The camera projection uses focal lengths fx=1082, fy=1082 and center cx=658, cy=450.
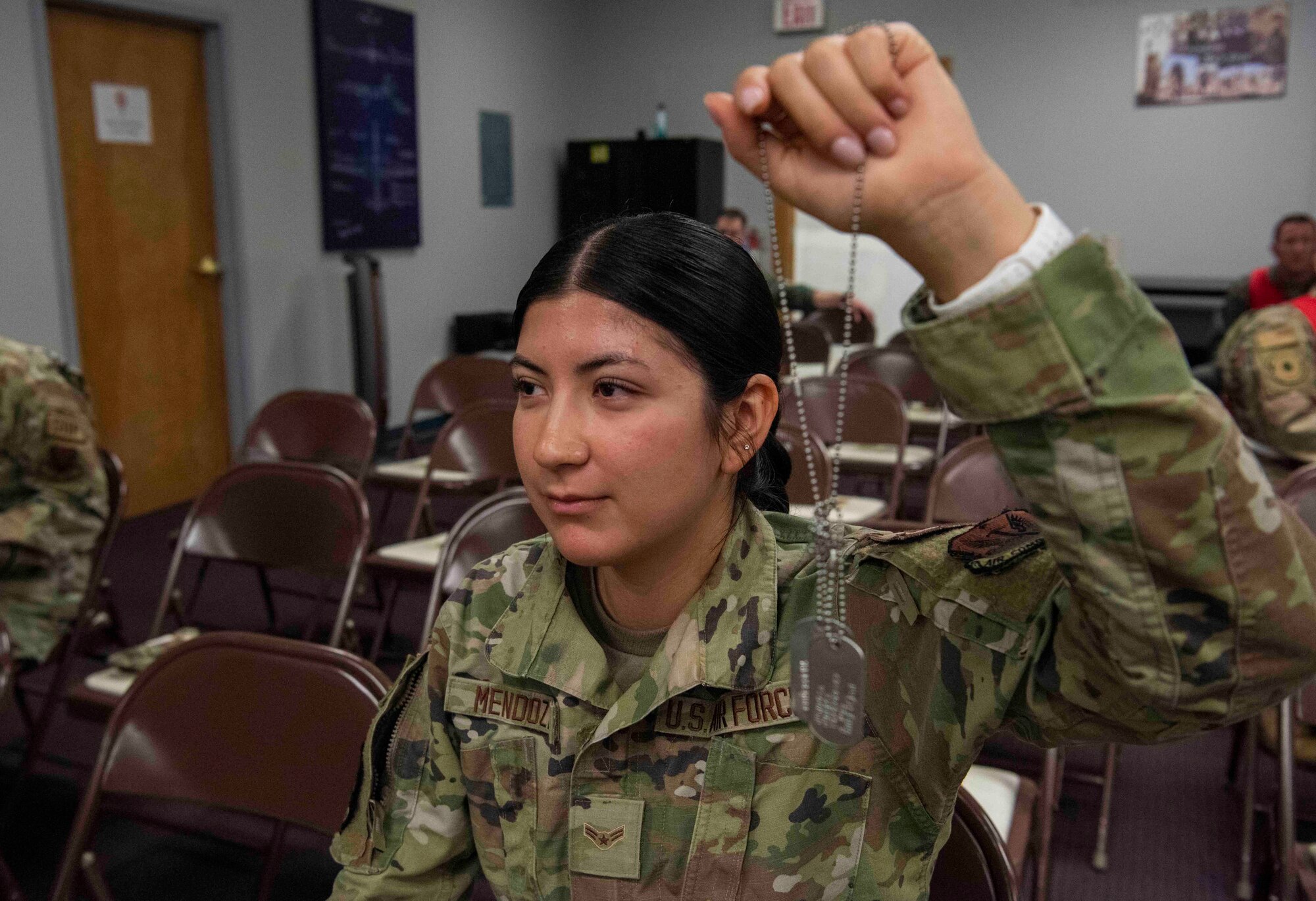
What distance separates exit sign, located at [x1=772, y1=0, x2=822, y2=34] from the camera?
773cm

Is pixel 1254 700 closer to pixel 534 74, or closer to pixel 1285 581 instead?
pixel 1285 581

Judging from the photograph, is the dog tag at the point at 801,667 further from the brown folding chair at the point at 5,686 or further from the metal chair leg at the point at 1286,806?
the brown folding chair at the point at 5,686

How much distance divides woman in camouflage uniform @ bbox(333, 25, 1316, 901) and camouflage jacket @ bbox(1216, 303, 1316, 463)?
2208mm

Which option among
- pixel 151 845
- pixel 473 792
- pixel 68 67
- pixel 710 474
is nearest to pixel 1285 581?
pixel 710 474

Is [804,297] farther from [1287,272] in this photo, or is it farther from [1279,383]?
[1279,383]

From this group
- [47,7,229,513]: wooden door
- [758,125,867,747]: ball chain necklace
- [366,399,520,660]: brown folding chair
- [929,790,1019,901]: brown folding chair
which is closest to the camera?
[758,125,867,747]: ball chain necklace

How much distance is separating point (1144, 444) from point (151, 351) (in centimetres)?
526

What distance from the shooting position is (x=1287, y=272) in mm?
5547

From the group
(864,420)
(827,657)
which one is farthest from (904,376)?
(827,657)

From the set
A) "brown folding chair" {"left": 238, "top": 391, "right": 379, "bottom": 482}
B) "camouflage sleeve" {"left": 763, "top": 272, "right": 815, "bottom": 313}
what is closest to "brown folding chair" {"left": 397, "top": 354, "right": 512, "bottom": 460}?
"brown folding chair" {"left": 238, "top": 391, "right": 379, "bottom": 482}

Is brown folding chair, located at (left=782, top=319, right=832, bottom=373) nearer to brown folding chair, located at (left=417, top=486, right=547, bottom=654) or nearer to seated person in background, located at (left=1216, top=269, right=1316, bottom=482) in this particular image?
seated person in background, located at (left=1216, top=269, right=1316, bottom=482)

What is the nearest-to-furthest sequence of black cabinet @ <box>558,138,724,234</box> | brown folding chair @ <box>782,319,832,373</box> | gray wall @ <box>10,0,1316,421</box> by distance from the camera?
1. brown folding chair @ <box>782,319,832,373</box>
2. gray wall @ <box>10,0,1316,421</box>
3. black cabinet @ <box>558,138,724,234</box>

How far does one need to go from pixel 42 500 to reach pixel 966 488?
2.14 meters

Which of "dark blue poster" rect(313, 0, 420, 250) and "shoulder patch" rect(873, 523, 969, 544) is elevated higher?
"dark blue poster" rect(313, 0, 420, 250)
